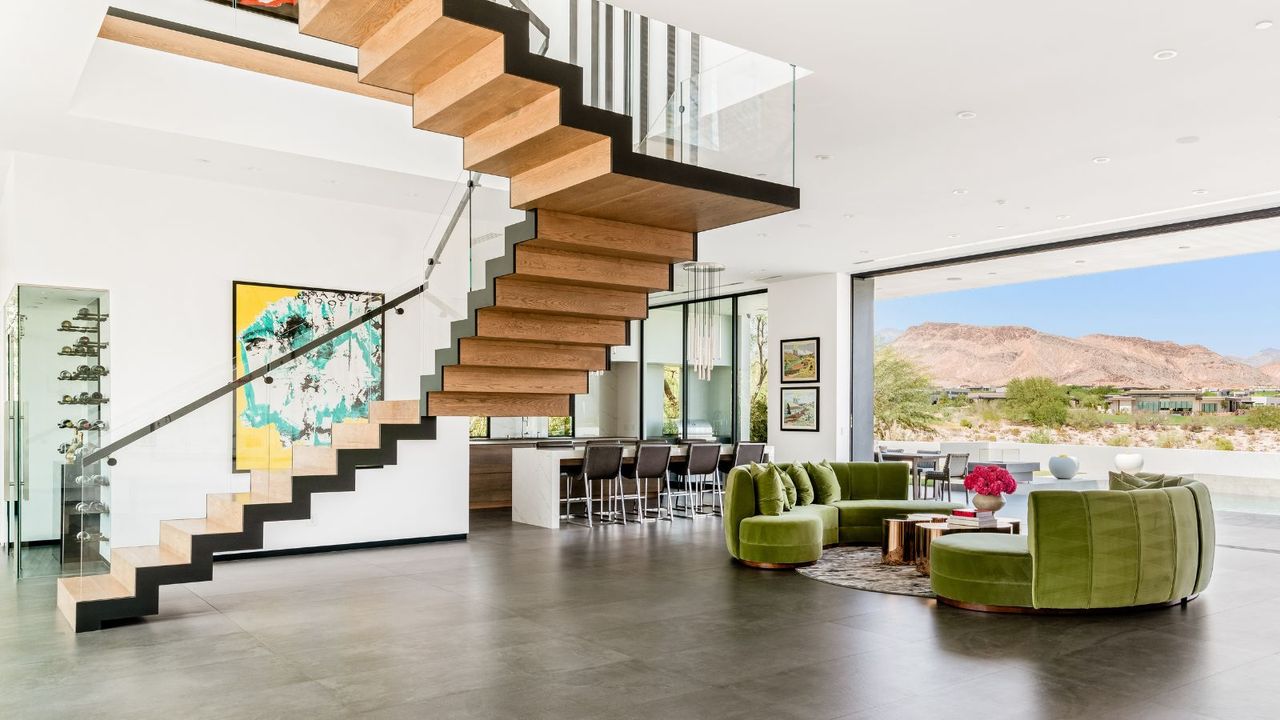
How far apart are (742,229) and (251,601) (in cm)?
613

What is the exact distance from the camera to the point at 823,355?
12859 millimetres

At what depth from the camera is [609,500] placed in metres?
11.0

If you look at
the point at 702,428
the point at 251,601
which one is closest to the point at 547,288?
the point at 251,601

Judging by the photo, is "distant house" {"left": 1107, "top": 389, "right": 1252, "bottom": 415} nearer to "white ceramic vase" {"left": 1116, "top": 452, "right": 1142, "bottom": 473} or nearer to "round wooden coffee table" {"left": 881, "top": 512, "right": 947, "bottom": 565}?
"white ceramic vase" {"left": 1116, "top": 452, "right": 1142, "bottom": 473}

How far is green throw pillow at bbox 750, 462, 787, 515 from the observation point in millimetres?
7879

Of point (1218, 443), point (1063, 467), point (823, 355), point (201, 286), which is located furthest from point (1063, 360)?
point (201, 286)

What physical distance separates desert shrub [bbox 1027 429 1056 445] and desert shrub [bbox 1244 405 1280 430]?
→ 496cm

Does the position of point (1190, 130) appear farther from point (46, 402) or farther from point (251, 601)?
point (46, 402)

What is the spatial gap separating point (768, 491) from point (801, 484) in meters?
1.02

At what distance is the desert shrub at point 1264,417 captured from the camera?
43.7 ft

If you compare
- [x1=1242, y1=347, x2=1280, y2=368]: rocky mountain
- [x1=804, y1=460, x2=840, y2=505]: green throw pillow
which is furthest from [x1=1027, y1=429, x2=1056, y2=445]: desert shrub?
[x1=804, y1=460, x2=840, y2=505]: green throw pillow

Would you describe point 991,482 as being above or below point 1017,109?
below

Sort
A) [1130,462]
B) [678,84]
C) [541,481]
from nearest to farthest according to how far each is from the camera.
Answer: [678,84] < [541,481] < [1130,462]

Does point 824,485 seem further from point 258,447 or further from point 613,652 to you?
point 258,447
